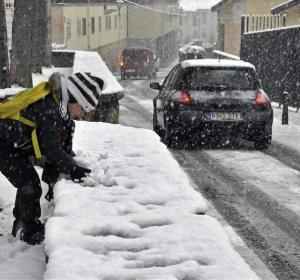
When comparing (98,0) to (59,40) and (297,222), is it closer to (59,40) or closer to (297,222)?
(59,40)

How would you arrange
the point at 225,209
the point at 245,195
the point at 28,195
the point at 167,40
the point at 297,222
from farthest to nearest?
1. the point at 167,40
2. the point at 245,195
3. the point at 225,209
4. the point at 297,222
5. the point at 28,195

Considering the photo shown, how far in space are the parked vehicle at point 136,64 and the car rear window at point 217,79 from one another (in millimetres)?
27181

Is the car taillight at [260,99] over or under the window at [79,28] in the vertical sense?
under

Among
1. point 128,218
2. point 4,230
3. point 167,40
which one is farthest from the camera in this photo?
point 167,40

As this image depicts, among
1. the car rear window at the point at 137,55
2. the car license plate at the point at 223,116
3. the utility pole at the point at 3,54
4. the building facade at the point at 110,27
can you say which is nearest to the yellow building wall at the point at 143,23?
the building facade at the point at 110,27

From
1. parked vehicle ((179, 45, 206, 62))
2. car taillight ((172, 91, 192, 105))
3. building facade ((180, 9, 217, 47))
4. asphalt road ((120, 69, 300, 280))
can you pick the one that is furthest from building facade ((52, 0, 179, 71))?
building facade ((180, 9, 217, 47))

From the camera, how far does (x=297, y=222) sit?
21.3ft

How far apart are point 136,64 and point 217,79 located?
27581 mm

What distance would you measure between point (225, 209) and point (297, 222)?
2.77 ft

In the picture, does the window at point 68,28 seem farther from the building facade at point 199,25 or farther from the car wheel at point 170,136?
the building facade at point 199,25

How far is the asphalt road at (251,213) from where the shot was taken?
5.35 meters

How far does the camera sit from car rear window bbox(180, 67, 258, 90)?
10.9 metres

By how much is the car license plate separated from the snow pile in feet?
14.3

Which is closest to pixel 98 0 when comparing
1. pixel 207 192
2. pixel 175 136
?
pixel 175 136
